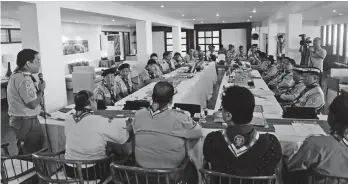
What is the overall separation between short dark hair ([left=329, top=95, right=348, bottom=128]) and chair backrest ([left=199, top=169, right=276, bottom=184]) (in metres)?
0.47

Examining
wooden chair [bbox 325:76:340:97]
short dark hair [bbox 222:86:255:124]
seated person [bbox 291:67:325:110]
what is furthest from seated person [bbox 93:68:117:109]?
wooden chair [bbox 325:76:340:97]

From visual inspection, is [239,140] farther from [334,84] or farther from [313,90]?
[334,84]

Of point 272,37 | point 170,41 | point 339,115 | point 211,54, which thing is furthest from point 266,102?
point 170,41

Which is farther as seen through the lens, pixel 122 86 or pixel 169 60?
pixel 169 60

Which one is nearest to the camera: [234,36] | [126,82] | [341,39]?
[126,82]

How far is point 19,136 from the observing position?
305 cm

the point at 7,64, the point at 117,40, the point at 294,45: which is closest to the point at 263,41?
the point at 117,40

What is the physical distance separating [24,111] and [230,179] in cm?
208

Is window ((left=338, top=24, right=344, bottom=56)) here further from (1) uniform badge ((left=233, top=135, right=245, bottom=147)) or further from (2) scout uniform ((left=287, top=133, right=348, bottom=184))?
(1) uniform badge ((left=233, top=135, right=245, bottom=147))

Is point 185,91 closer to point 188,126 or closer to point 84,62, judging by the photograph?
point 188,126

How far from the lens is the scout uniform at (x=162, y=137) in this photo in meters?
2.21

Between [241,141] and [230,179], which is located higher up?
[241,141]

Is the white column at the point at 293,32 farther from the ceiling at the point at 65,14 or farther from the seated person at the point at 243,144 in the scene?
the seated person at the point at 243,144

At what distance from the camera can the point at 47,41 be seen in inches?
180
